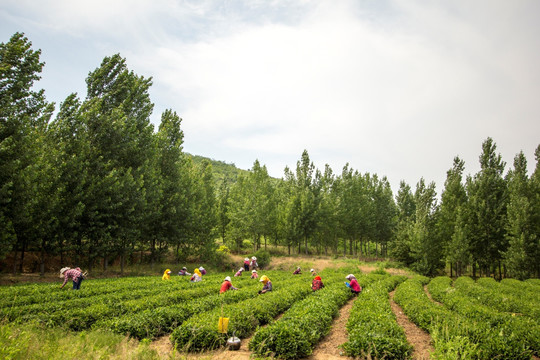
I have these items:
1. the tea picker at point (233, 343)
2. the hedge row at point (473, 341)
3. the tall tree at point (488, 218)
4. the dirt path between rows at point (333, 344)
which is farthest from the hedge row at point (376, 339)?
the tall tree at point (488, 218)

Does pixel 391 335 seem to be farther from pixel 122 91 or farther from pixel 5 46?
pixel 122 91

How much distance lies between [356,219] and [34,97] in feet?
158

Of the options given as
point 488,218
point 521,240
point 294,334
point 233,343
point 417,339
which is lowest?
point 417,339

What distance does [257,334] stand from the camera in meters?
8.48

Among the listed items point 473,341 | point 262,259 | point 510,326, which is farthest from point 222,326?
point 262,259

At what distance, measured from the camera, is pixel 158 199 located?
28797 millimetres

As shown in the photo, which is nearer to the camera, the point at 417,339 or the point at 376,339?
the point at 376,339

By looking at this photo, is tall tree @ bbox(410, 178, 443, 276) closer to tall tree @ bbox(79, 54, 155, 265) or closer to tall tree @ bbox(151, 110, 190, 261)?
tall tree @ bbox(151, 110, 190, 261)

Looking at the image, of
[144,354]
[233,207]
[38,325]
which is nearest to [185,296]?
[38,325]

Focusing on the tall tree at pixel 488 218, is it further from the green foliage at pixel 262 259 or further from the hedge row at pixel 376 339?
the hedge row at pixel 376 339

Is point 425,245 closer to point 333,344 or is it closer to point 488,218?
point 488,218

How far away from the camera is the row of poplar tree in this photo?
62.1 ft

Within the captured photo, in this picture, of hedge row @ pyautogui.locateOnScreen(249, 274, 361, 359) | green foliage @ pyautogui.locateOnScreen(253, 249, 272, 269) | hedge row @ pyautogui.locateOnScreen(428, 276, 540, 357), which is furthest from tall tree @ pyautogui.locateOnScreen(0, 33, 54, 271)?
green foliage @ pyautogui.locateOnScreen(253, 249, 272, 269)

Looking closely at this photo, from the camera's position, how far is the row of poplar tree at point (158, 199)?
18922 millimetres
